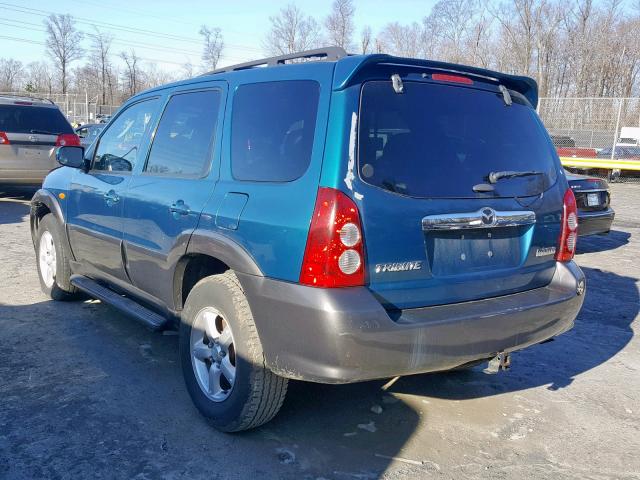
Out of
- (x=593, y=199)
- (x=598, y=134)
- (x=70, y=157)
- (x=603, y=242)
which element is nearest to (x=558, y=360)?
(x=70, y=157)

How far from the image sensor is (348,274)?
2625 mm

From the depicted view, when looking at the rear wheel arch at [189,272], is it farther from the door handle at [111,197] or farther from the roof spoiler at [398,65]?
the roof spoiler at [398,65]

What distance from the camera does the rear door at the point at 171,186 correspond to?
3.42m

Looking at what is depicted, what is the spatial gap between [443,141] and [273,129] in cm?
87

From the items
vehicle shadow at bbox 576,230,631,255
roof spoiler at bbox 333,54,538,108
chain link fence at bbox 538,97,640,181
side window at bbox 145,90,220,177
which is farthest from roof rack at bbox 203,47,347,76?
chain link fence at bbox 538,97,640,181

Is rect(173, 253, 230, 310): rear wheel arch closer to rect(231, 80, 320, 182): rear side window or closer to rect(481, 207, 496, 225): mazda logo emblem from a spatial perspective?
rect(231, 80, 320, 182): rear side window

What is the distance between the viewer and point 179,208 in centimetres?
348

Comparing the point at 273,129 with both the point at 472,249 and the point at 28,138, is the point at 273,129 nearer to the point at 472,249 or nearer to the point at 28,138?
the point at 472,249

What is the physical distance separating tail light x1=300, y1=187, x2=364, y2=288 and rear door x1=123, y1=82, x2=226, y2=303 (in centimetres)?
92

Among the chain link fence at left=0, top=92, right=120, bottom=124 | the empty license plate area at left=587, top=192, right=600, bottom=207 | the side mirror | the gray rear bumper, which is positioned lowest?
the gray rear bumper

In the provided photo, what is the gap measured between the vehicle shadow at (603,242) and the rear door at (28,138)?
29.5 ft

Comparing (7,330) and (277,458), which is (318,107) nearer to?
(277,458)

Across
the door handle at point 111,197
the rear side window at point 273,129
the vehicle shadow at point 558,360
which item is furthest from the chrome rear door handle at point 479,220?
the door handle at point 111,197

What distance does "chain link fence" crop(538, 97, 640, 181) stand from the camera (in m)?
18.6
